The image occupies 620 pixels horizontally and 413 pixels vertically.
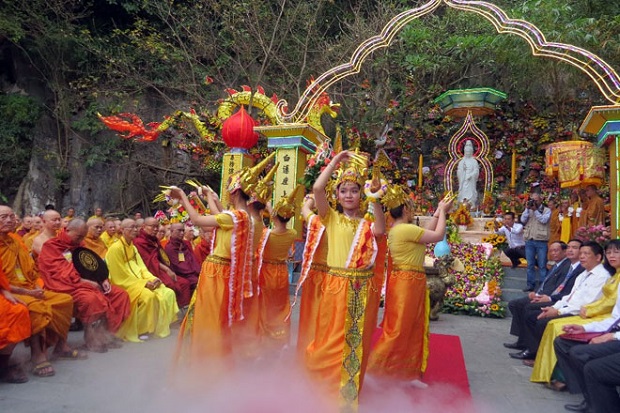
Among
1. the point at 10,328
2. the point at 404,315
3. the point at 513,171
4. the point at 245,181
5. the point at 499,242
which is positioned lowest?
the point at 10,328

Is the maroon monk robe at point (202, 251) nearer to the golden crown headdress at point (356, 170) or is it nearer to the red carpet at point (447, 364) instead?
the red carpet at point (447, 364)

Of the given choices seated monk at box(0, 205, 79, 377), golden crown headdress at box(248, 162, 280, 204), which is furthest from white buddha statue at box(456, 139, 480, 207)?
seated monk at box(0, 205, 79, 377)

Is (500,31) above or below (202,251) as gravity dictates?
above

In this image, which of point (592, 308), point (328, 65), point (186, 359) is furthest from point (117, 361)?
point (328, 65)

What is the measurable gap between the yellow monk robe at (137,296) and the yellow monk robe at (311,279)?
2.18m

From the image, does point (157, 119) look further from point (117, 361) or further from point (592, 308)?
point (592, 308)

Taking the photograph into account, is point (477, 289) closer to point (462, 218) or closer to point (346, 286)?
point (462, 218)

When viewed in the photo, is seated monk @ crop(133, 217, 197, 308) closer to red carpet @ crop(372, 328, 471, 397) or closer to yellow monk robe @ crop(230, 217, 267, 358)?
yellow monk robe @ crop(230, 217, 267, 358)

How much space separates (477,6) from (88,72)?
12257mm

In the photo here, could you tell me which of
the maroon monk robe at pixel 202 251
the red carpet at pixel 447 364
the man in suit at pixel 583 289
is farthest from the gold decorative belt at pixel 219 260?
the maroon monk robe at pixel 202 251

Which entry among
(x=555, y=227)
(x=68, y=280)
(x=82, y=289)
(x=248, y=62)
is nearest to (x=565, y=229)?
(x=555, y=227)

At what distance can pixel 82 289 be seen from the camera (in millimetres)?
4785

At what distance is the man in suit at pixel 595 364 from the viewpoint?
10.5 ft

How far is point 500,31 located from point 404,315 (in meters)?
5.78
